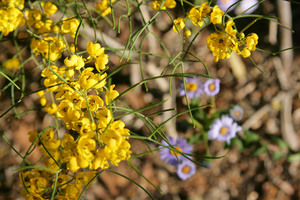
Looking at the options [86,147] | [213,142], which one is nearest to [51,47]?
[86,147]

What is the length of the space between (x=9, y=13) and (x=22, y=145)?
95 cm

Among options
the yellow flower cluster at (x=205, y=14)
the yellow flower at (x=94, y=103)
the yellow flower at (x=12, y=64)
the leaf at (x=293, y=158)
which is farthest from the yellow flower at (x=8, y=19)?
the leaf at (x=293, y=158)

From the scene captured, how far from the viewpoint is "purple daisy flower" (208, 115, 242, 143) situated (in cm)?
123

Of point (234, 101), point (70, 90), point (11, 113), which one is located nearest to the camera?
point (70, 90)

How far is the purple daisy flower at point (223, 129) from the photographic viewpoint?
123cm

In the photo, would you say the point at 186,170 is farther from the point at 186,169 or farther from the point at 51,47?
the point at 51,47

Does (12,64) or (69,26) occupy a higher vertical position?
(69,26)

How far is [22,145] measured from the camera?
4.63 ft

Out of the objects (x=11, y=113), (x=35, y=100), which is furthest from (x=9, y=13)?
(x=35, y=100)

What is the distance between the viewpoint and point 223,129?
1.25m

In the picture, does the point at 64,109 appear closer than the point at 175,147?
Yes

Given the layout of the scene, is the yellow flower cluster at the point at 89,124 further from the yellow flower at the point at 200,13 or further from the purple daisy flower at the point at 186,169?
the purple daisy flower at the point at 186,169

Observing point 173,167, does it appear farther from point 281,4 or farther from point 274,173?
point 281,4

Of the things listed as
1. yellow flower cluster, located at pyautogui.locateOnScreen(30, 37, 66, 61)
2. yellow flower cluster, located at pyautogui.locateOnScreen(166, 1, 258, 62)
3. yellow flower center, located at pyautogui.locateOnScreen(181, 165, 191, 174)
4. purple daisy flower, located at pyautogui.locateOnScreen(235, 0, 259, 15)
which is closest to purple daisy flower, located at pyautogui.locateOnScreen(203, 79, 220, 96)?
yellow flower center, located at pyautogui.locateOnScreen(181, 165, 191, 174)
